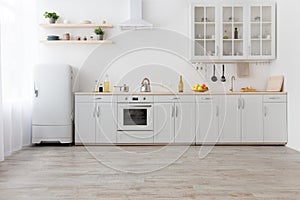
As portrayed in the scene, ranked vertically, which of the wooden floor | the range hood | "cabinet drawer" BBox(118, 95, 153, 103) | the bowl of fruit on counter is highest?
the range hood

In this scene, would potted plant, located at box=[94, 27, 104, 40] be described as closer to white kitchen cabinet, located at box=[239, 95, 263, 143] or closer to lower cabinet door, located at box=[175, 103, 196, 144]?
lower cabinet door, located at box=[175, 103, 196, 144]

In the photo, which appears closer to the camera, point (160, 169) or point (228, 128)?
point (160, 169)

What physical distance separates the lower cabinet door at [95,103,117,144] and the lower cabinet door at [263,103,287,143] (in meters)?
2.33

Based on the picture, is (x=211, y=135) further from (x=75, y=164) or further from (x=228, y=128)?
(x=75, y=164)

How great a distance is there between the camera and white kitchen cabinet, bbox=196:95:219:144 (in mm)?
6898

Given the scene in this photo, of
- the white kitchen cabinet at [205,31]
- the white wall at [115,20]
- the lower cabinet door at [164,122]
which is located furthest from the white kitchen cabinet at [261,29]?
the lower cabinet door at [164,122]

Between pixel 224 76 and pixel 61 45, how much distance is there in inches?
109

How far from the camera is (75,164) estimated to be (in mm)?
5102

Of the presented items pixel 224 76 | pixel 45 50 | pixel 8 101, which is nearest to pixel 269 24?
pixel 224 76

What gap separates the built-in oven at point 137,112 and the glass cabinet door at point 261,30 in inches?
75.7

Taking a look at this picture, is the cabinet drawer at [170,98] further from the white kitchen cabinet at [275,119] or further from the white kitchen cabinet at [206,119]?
the white kitchen cabinet at [275,119]

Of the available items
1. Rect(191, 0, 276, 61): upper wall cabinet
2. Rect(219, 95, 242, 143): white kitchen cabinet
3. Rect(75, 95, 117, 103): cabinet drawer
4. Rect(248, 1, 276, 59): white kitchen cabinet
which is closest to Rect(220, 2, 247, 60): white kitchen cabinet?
Rect(191, 0, 276, 61): upper wall cabinet

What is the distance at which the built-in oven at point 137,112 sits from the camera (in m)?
6.90

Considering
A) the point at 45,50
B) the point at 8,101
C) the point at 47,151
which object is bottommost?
the point at 47,151
